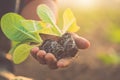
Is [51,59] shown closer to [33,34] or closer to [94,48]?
[33,34]

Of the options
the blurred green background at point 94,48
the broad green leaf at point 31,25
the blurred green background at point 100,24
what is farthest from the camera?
the blurred green background at point 100,24

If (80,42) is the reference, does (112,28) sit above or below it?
above

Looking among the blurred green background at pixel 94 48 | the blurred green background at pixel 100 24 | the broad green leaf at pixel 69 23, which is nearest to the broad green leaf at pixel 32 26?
the broad green leaf at pixel 69 23

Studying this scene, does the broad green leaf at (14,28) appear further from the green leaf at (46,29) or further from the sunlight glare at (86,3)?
the sunlight glare at (86,3)

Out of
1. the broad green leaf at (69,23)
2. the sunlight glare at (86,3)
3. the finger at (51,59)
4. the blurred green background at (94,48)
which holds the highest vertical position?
the sunlight glare at (86,3)

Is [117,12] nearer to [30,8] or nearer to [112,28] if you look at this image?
[112,28]

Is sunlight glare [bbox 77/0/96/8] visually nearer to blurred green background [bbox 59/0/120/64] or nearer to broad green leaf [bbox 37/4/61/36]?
blurred green background [bbox 59/0/120/64]

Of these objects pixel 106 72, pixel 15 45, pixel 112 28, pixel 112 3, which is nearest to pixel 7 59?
pixel 15 45
